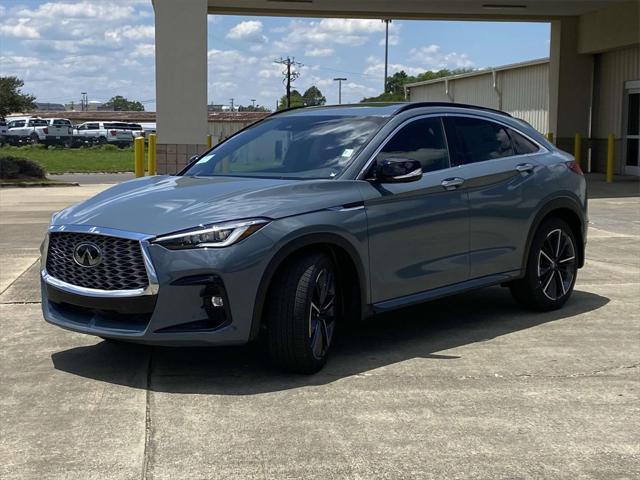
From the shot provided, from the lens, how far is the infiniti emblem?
4.90 meters

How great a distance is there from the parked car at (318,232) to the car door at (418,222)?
0.4 inches

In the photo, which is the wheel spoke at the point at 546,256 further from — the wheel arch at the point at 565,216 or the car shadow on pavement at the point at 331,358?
the car shadow on pavement at the point at 331,358

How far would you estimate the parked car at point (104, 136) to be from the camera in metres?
54.2

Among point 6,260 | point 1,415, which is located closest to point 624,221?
point 6,260

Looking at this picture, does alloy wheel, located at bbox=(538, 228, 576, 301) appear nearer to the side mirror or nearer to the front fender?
the side mirror

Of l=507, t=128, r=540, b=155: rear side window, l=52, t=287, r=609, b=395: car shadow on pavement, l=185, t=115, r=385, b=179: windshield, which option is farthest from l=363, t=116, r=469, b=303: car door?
l=507, t=128, r=540, b=155: rear side window

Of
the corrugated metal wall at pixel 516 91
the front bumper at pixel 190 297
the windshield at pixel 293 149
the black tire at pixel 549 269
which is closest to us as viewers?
the front bumper at pixel 190 297

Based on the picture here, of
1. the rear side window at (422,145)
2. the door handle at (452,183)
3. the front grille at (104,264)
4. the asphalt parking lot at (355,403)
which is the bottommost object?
the asphalt parking lot at (355,403)

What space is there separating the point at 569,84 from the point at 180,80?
1269 cm

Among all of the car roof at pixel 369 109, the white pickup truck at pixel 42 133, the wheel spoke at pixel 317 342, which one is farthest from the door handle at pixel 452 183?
the white pickup truck at pixel 42 133

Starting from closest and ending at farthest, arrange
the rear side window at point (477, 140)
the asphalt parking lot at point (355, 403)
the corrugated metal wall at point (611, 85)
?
the asphalt parking lot at point (355, 403), the rear side window at point (477, 140), the corrugated metal wall at point (611, 85)

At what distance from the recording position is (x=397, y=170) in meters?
5.48

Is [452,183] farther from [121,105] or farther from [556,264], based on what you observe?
[121,105]

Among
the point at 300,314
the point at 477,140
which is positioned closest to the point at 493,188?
the point at 477,140
